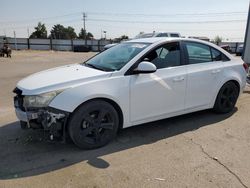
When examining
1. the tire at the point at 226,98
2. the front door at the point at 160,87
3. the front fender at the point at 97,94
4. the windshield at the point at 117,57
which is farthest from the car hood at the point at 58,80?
the tire at the point at 226,98

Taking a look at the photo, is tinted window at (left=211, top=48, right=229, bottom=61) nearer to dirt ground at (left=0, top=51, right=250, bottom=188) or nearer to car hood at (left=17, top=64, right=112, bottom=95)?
dirt ground at (left=0, top=51, right=250, bottom=188)

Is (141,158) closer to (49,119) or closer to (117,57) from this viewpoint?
(49,119)

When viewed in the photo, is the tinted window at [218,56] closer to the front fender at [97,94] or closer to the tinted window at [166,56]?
the tinted window at [166,56]

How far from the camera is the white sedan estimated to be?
12.0 feet

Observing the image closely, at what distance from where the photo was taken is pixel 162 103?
447cm

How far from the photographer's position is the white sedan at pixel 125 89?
3664mm

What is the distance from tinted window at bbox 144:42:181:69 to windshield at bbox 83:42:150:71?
0.21m

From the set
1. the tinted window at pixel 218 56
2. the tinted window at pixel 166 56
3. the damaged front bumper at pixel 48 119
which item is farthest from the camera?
the tinted window at pixel 218 56

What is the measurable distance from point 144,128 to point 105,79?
1.38 metres

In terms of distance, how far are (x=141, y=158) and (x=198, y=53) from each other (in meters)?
2.43

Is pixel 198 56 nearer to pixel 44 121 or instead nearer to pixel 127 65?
pixel 127 65

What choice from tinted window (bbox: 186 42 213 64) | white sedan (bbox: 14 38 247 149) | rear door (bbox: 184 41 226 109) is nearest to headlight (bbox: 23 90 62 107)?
white sedan (bbox: 14 38 247 149)

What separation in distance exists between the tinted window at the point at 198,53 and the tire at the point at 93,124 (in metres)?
1.86

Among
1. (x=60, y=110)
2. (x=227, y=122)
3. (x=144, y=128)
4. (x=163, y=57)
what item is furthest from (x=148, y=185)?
(x=227, y=122)
